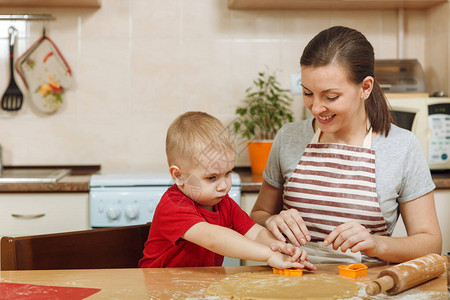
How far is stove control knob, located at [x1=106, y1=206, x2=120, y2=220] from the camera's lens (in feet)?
6.82

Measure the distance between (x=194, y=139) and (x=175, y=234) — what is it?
0.70ft

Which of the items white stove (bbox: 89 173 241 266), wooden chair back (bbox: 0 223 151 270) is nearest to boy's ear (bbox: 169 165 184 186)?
wooden chair back (bbox: 0 223 151 270)

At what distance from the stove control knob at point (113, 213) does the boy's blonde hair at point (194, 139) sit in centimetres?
94

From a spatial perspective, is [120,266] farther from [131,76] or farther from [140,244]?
[131,76]

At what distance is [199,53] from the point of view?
265 centimetres

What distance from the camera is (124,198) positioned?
2.10m

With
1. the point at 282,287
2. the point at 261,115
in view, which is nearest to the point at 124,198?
the point at 261,115

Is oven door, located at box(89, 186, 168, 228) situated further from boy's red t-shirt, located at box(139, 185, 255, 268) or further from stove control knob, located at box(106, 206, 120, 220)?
boy's red t-shirt, located at box(139, 185, 255, 268)

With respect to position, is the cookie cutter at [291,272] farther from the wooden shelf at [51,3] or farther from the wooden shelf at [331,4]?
the wooden shelf at [51,3]

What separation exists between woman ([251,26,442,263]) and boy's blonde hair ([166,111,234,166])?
221 millimetres

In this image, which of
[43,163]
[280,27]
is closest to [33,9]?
[43,163]

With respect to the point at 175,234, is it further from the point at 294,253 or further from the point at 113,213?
the point at 113,213

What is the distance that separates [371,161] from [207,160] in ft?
1.46

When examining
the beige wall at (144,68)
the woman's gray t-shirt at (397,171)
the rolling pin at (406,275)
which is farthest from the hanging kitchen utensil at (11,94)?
the rolling pin at (406,275)
